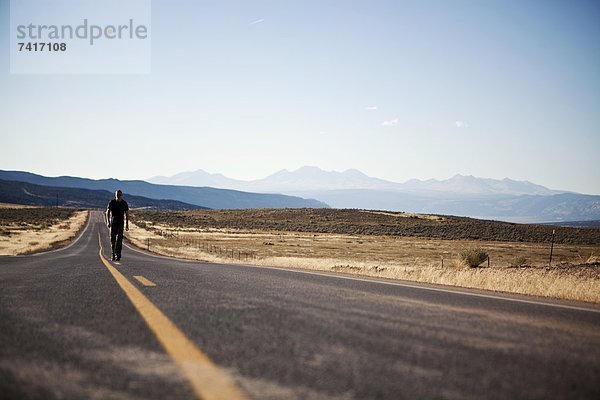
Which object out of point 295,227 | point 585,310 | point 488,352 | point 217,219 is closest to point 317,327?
point 488,352

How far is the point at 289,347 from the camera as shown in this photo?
375cm

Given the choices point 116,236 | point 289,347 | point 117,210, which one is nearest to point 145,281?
point 289,347

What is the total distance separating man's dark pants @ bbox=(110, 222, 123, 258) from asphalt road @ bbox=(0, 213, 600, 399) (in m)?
8.11

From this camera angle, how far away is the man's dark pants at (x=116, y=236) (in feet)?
47.4

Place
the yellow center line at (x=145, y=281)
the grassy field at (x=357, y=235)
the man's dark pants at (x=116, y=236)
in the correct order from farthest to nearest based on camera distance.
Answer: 1. the grassy field at (x=357, y=235)
2. the man's dark pants at (x=116, y=236)
3. the yellow center line at (x=145, y=281)

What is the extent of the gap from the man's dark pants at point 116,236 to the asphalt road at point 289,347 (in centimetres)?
811

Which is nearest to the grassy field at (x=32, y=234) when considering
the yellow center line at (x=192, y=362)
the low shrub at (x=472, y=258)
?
the low shrub at (x=472, y=258)

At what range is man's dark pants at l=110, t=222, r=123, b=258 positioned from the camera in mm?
14438

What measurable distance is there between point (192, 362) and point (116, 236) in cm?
1287

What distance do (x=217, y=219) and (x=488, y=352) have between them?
130112mm

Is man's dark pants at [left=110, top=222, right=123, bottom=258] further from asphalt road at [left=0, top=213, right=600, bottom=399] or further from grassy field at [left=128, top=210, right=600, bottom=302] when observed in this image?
grassy field at [left=128, top=210, right=600, bottom=302]

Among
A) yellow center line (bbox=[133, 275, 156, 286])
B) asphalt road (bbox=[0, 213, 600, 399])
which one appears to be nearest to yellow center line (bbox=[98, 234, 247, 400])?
asphalt road (bbox=[0, 213, 600, 399])

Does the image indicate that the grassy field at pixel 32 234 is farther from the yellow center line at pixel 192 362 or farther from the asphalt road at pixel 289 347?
the yellow center line at pixel 192 362

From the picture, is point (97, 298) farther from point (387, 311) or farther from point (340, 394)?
point (340, 394)
